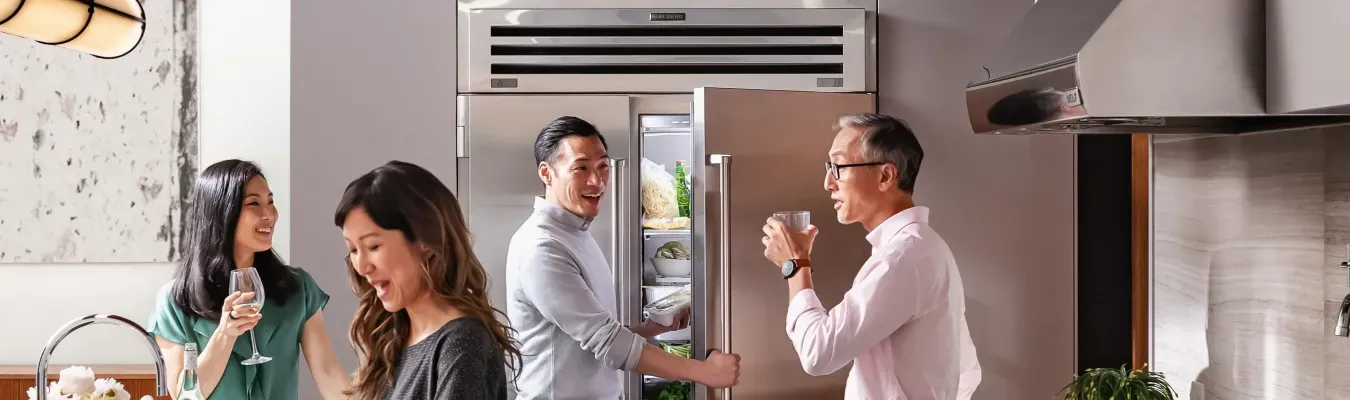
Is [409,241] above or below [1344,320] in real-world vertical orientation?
above

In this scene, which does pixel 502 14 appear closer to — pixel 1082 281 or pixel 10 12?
pixel 10 12

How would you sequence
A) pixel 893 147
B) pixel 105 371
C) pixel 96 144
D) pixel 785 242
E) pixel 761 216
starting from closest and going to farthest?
pixel 893 147 < pixel 785 242 < pixel 761 216 < pixel 105 371 < pixel 96 144

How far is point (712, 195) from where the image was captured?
2.42m

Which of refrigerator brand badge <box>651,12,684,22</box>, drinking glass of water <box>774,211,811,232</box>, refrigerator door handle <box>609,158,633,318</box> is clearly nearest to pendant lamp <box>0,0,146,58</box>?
refrigerator door handle <box>609,158,633,318</box>

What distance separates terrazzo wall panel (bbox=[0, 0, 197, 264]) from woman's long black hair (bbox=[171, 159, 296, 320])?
5.58ft

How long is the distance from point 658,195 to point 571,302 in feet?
2.06

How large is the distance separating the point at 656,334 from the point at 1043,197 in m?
1.26

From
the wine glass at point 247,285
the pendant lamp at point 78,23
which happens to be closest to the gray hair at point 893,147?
the wine glass at point 247,285

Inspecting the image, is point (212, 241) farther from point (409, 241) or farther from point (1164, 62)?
point (1164, 62)

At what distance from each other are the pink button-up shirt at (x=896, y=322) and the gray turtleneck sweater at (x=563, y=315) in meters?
0.47

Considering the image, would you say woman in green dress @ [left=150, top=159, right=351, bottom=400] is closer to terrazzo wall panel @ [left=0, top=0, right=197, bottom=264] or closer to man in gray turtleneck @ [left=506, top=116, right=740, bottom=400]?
man in gray turtleneck @ [left=506, top=116, right=740, bottom=400]

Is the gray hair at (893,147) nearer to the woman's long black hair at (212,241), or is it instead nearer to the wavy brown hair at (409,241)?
the wavy brown hair at (409,241)

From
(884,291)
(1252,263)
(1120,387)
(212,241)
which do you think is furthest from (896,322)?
(212,241)

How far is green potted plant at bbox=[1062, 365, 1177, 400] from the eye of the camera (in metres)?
2.28
